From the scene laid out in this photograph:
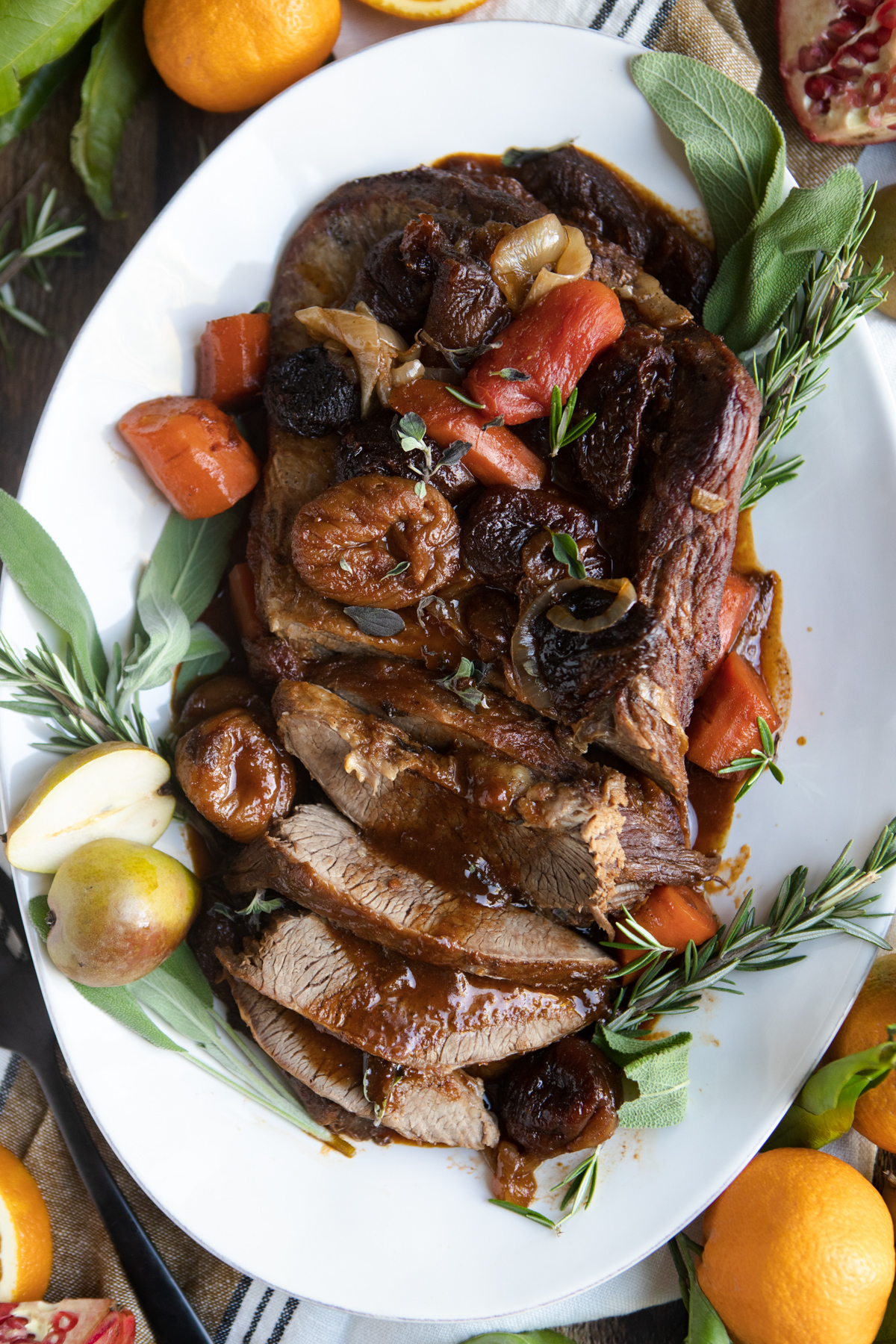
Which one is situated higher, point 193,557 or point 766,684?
point 193,557

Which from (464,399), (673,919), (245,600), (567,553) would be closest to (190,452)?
(245,600)

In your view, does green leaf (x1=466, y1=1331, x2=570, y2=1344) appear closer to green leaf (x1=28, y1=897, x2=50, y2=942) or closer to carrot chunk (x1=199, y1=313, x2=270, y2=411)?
green leaf (x1=28, y1=897, x2=50, y2=942)

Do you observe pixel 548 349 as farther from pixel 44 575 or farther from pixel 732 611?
pixel 44 575

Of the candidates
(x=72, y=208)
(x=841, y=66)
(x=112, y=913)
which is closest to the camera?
(x=112, y=913)

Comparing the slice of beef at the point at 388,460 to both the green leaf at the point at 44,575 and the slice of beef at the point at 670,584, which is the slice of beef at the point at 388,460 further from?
the green leaf at the point at 44,575

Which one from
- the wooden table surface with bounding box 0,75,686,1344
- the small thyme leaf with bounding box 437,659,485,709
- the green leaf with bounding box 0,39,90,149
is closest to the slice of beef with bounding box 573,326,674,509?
the small thyme leaf with bounding box 437,659,485,709

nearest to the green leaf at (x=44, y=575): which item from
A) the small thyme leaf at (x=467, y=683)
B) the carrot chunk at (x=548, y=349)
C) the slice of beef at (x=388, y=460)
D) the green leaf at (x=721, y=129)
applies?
the slice of beef at (x=388, y=460)
